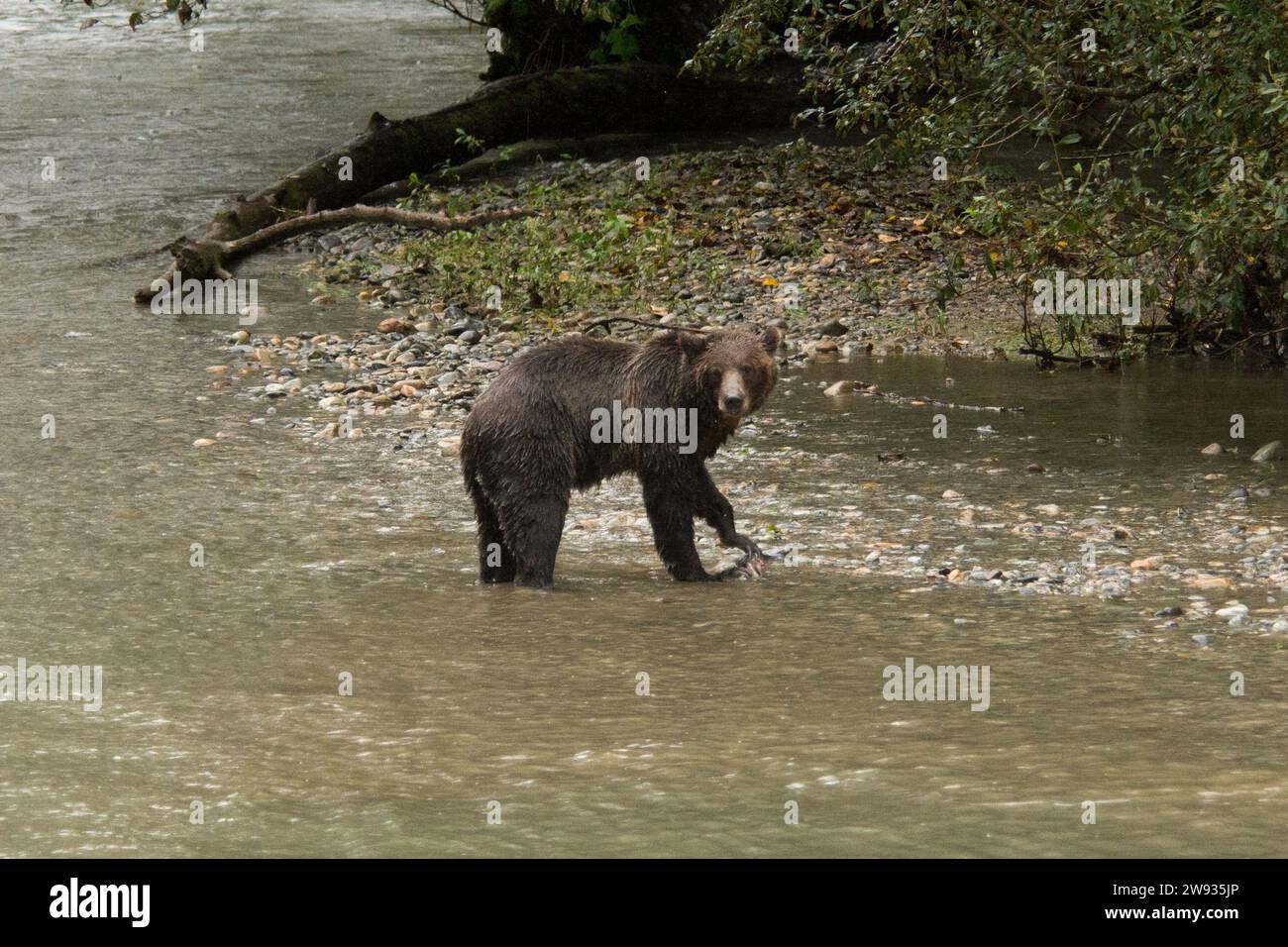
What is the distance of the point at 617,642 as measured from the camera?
6.47 metres

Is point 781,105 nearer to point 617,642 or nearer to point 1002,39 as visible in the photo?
point 1002,39

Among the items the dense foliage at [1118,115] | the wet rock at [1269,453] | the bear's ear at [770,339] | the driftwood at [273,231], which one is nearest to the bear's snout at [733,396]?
the bear's ear at [770,339]

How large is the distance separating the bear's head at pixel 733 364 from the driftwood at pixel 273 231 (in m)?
6.68

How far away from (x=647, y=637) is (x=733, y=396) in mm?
1251

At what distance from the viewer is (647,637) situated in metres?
6.56

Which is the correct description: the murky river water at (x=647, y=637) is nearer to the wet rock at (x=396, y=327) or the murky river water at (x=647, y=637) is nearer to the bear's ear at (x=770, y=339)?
the bear's ear at (x=770, y=339)

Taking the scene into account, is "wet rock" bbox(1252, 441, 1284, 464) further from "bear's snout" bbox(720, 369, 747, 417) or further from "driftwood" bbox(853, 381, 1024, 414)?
"bear's snout" bbox(720, 369, 747, 417)

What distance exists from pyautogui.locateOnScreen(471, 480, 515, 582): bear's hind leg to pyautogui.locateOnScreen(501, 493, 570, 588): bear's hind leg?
0.12 metres

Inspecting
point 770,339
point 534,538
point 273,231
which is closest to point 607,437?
point 534,538

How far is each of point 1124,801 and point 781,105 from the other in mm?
16678

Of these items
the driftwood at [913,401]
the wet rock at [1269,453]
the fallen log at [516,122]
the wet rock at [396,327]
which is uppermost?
the fallen log at [516,122]

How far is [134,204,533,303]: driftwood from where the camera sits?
1438 cm

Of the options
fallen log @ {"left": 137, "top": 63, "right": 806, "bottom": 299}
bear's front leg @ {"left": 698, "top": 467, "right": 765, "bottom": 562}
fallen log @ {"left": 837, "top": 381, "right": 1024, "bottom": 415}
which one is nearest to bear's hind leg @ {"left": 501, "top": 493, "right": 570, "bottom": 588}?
bear's front leg @ {"left": 698, "top": 467, "right": 765, "bottom": 562}

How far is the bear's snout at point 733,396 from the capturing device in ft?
23.8
